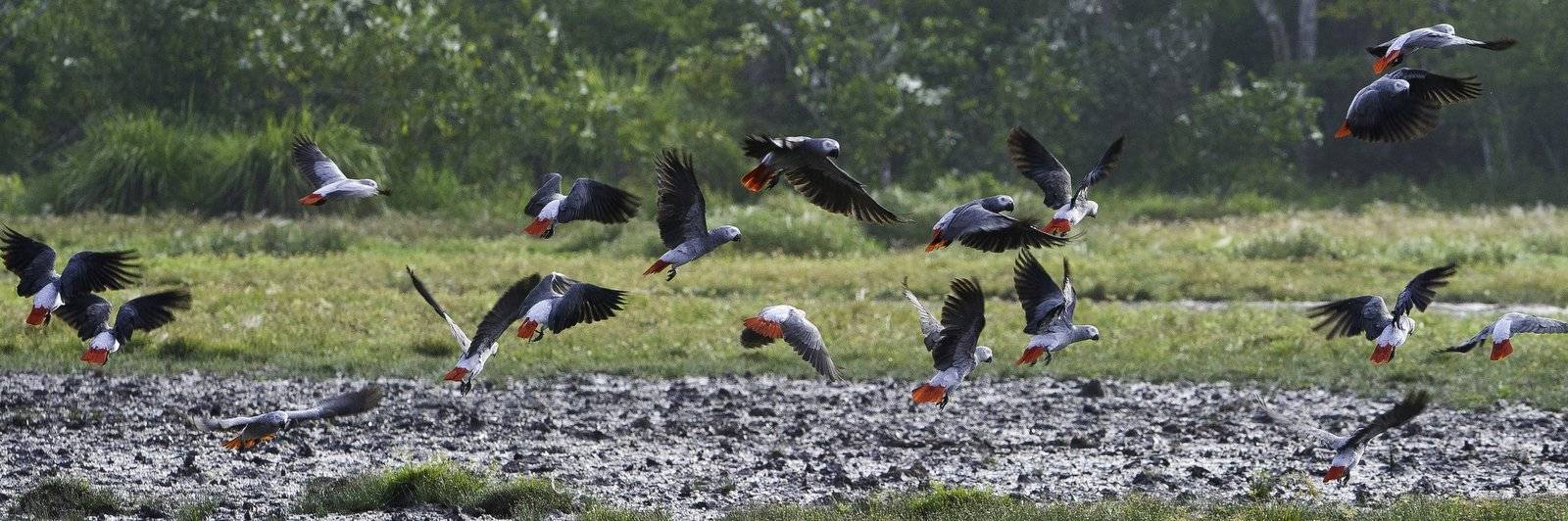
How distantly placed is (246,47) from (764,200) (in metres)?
9.25

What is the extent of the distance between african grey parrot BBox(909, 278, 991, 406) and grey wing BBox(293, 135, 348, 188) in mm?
2919

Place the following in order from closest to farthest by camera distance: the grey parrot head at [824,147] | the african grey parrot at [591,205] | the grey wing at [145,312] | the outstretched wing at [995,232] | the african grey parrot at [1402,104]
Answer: the outstretched wing at [995,232], the grey parrot head at [824,147], the african grey parrot at [1402,104], the african grey parrot at [591,205], the grey wing at [145,312]

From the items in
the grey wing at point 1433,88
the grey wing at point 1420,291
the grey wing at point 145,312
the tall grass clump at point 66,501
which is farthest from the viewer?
the tall grass clump at point 66,501

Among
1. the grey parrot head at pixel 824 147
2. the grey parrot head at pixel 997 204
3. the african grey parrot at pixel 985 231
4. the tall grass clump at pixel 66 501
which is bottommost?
the tall grass clump at pixel 66 501

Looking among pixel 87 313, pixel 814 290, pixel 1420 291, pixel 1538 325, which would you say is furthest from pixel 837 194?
pixel 814 290

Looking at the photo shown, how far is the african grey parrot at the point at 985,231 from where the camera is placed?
727 cm

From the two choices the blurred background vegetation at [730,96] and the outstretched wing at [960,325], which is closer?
the outstretched wing at [960,325]

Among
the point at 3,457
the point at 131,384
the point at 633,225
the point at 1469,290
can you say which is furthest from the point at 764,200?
the point at 3,457

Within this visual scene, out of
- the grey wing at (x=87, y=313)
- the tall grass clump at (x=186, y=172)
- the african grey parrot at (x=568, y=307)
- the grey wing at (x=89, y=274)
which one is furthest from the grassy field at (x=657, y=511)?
the tall grass clump at (x=186, y=172)

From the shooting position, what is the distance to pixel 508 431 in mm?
12516

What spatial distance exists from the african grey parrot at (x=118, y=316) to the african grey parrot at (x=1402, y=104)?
5316 mm

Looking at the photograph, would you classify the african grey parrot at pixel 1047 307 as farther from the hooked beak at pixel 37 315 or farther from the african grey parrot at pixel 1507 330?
the hooked beak at pixel 37 315

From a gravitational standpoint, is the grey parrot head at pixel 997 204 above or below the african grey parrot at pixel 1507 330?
above

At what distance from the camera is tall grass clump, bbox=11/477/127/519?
9.66 metres
